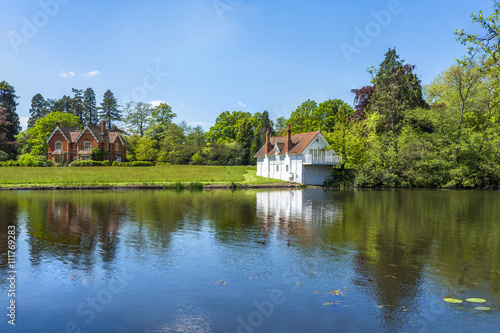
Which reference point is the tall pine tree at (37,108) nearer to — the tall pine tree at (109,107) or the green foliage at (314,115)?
the tall pine tree at (109,107)

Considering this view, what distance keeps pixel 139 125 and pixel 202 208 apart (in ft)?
222

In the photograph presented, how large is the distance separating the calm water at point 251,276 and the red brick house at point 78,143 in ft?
183

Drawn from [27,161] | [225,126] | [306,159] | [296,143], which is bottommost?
[27,161]

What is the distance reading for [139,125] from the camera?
281 feet

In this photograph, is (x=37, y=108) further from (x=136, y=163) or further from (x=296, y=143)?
(x=296, y=143)

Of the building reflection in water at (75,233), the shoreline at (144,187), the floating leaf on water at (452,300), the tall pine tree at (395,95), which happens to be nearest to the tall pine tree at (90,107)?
the shoreline at (144,187)

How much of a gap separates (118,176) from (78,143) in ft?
76.7

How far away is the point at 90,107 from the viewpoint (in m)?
99.5

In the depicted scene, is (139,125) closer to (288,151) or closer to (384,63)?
(288,151)

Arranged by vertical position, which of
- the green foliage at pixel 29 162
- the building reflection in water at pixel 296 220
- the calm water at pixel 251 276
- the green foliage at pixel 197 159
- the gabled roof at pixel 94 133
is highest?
the gabled roof at pixel 94 133

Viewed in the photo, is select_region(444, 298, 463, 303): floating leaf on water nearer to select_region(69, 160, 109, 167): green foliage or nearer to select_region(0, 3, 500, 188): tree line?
select_region(0, 3, 500, 188): tree line

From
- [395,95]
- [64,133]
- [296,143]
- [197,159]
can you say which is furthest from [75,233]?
[64,133]

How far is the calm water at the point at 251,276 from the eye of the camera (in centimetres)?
663

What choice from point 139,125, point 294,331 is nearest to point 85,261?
point 294,331
